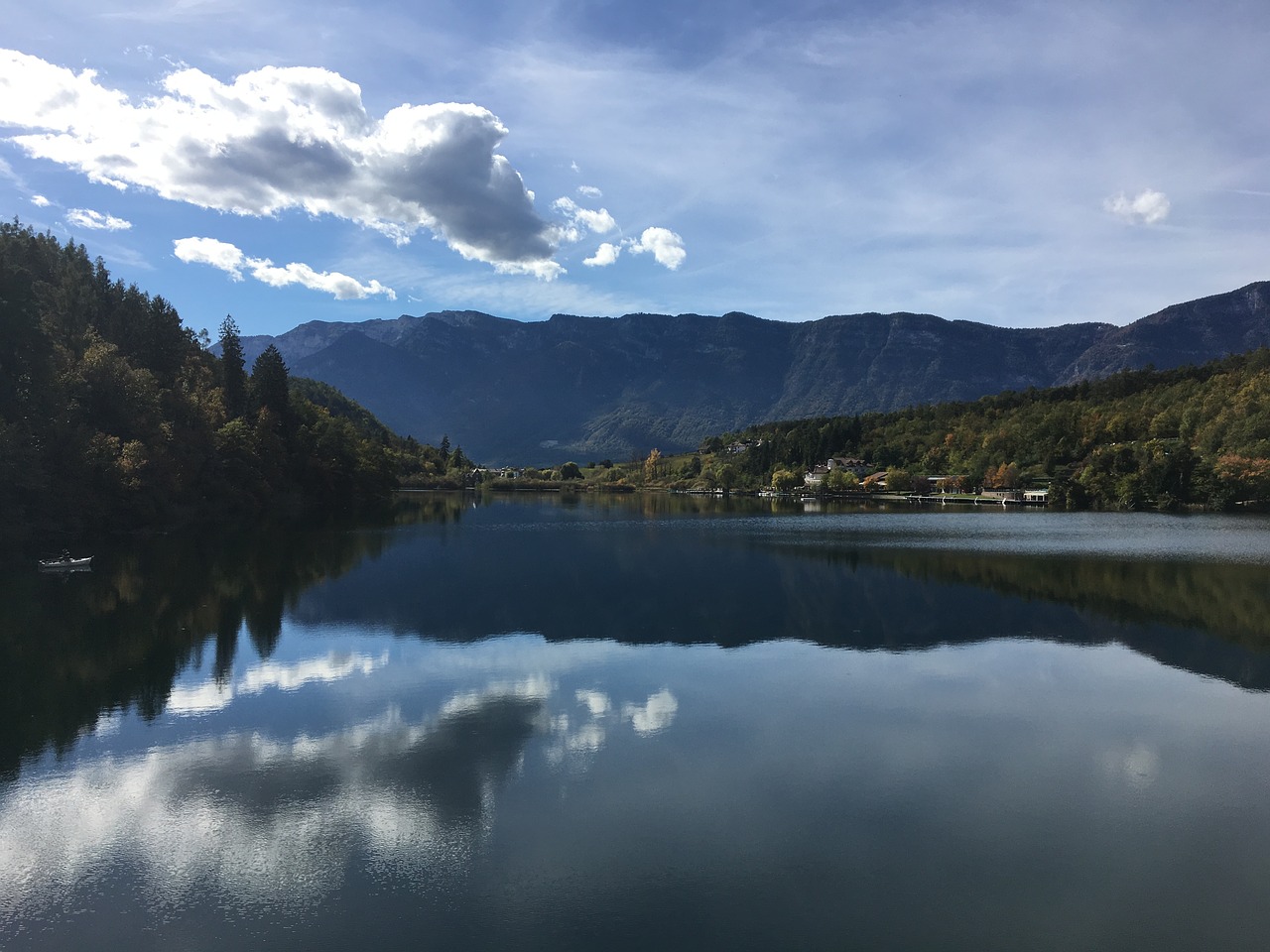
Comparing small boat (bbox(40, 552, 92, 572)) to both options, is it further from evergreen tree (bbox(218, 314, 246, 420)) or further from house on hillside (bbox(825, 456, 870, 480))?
house on hillside (bbox(825, 456, 870, 480))

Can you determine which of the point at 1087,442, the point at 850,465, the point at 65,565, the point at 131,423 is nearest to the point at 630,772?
the point at 65,565

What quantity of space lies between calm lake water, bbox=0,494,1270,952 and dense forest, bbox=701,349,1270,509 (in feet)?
242

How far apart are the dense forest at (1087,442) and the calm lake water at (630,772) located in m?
73.7

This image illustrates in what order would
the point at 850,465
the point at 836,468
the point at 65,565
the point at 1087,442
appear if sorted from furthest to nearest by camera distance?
the point at 850,465 → the point at 836,468 → the point at 1087,442 → the point at 65,565

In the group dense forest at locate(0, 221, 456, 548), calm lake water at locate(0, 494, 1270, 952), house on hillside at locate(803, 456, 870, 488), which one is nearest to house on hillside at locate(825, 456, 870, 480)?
house on hillside at locate(803, 456, 870, 488)

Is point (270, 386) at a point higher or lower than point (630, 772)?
higher

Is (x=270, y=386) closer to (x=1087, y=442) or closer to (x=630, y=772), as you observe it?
(x=630, y=772)

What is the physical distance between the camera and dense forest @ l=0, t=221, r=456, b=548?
38531 mm

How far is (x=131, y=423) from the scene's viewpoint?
48469mm

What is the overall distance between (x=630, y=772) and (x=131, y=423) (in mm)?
48204

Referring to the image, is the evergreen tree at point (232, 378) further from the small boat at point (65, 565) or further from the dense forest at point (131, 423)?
the small boat at point (65, 565)

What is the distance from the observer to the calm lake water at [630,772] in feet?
28.2

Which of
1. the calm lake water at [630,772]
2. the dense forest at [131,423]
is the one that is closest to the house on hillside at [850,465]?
the dense forest at [131,423]

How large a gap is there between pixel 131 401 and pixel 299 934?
50.8 metres
